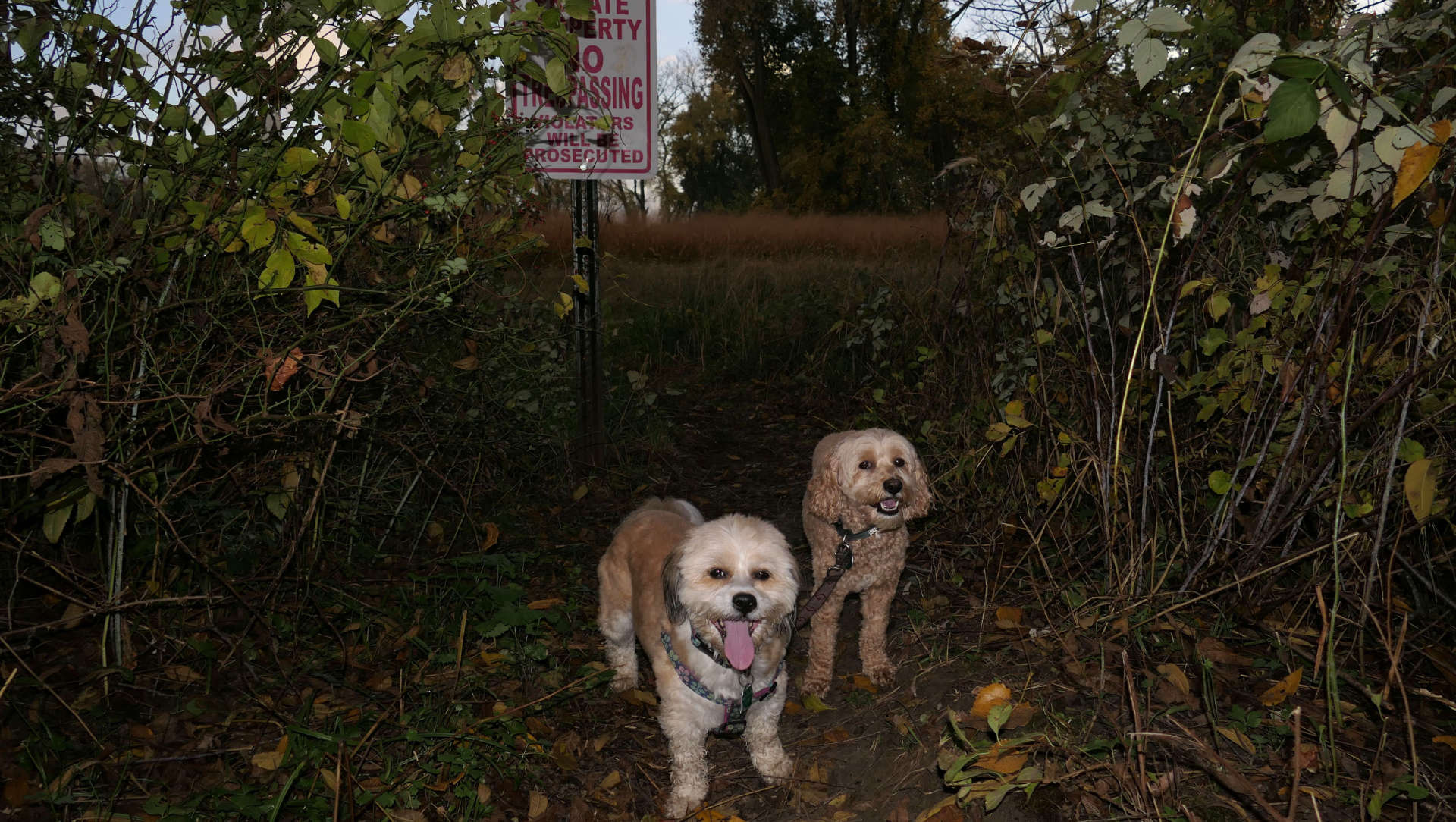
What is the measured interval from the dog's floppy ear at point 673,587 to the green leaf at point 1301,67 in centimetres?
258

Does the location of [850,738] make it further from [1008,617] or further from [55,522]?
[55,522]

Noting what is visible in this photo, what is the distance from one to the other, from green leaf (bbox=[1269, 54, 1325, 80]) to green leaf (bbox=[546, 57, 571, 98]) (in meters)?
2.12

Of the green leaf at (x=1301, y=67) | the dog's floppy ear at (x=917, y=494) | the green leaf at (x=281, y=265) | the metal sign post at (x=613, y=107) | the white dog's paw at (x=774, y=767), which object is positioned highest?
the metal sign post at (x=613, y=107)

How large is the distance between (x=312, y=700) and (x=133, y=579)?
2.97 feet

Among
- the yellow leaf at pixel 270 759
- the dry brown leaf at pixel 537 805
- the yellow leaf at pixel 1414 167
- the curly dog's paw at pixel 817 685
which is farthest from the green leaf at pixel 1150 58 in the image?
A: the yellow leaf at pixel 270 759

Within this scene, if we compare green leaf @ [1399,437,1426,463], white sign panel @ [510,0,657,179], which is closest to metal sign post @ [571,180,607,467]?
white sign panel @ [510,0,657,179]

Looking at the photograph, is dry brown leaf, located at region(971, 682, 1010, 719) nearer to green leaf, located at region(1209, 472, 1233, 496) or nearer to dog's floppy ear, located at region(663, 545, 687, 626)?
dog's floppy ear, located at region(663, 545, 687, 626)

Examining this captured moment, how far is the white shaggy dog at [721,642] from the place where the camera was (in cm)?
351

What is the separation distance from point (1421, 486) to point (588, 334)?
553 centimetres

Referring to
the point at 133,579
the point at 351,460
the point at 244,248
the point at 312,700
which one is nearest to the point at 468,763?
the point at 312,700

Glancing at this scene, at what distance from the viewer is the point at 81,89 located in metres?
2.74

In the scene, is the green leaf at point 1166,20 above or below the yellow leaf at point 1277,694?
above

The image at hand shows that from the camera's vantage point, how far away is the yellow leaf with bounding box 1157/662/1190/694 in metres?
3.31

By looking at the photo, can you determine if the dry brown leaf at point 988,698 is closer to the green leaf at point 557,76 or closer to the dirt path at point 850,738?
the dirt path at point 850,738
